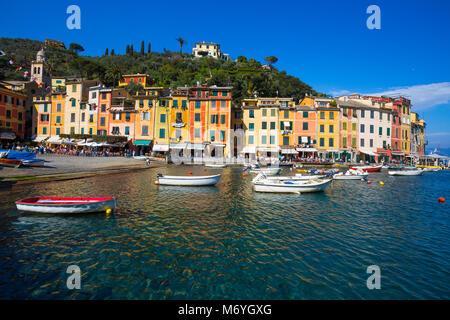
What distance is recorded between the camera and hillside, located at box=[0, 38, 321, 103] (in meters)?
72.8

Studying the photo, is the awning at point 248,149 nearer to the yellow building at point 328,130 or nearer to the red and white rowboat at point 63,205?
the yellow building at point 328,130

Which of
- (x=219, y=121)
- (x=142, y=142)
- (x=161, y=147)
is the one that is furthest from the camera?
(x=142, y=142)

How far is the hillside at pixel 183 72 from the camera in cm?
7275

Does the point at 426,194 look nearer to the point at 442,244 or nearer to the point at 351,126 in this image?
the point at 442,244

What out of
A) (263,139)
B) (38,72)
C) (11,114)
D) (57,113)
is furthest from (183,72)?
(11,114)

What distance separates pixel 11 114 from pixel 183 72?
164 ft

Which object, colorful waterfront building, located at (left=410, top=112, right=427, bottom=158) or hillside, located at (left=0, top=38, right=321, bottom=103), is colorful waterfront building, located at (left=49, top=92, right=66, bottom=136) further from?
colorful waterfront building, located at (left=410, top=112, right=427, bottom=158)

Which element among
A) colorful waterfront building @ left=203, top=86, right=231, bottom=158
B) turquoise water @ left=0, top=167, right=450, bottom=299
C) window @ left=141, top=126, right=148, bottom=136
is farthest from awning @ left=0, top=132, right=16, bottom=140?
turquoise water @ left=0, top=167, right=450, bottom=299

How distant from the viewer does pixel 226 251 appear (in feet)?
28.5

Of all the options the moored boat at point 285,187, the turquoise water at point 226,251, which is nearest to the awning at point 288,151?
the moored boat at point 285,187

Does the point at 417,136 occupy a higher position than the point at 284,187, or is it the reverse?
the point at 417,136

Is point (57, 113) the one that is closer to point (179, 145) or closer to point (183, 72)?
point (179, 145)

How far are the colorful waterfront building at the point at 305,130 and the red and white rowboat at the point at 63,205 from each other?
43.0 metres

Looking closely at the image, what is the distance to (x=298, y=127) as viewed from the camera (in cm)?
4984
